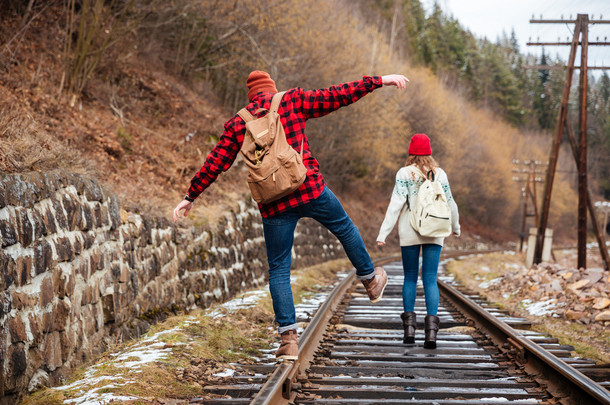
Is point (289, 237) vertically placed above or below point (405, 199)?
below

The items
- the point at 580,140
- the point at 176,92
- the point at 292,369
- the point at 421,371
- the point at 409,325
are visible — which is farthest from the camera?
the point at 580,140

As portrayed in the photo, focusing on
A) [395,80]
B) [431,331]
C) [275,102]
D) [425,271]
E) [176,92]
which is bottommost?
[431,331]

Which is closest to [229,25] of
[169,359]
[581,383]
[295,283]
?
[295,283]

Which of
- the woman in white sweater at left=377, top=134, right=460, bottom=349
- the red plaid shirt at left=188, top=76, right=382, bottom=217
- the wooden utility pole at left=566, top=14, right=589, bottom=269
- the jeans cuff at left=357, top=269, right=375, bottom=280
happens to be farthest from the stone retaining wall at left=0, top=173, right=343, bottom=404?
the wooden utility pole at left=566, top=14, right=589, bottom=269

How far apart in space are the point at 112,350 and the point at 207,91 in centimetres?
1580

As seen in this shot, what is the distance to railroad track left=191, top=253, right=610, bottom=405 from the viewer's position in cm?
418

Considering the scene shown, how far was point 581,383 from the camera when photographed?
3994mm

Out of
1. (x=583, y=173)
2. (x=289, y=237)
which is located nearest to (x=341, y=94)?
(x=289, y=237)

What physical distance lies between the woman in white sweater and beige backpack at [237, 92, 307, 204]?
1.64m

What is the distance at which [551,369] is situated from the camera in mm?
4641

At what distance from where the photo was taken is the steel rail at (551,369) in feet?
12.8

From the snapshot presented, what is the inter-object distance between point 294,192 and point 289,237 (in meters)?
0.40

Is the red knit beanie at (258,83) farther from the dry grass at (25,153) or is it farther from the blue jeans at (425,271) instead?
the blue jeans at (425,271)

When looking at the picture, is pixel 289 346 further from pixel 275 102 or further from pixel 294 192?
pixel 275 102
